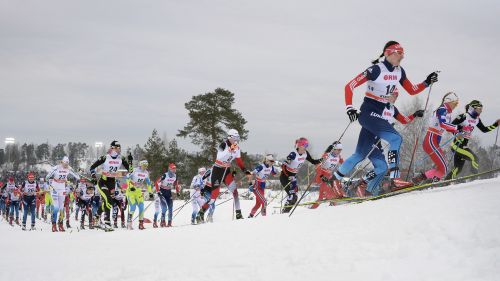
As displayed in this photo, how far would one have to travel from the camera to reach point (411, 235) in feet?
15.5

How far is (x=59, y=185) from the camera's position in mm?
15109

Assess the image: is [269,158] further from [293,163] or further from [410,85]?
[410,85]

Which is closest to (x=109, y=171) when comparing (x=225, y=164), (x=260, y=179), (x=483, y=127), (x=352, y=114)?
(x=225, y=164)

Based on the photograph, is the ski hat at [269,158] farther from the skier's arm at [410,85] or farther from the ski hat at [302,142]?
the skier's arm at [410,85]

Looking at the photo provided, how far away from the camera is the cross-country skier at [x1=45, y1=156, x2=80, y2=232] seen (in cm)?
1488

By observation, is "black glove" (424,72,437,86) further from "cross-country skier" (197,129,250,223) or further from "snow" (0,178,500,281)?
"cross-country skier" (197,129,250,223)

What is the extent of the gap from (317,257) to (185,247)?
91.2 inches

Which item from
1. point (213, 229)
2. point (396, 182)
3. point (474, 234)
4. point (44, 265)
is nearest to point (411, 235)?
point (474, 234)

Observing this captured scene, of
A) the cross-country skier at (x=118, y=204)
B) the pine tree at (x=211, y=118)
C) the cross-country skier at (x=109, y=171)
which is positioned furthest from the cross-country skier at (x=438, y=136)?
the pine tree at (x=211, y=118)

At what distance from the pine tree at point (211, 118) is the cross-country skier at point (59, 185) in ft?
81.1

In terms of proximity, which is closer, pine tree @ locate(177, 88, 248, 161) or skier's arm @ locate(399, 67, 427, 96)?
skier's arm @ locate(399, 67, 427, 96)

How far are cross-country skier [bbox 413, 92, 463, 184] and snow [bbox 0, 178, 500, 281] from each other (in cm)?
243

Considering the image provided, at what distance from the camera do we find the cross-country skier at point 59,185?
14875 mm

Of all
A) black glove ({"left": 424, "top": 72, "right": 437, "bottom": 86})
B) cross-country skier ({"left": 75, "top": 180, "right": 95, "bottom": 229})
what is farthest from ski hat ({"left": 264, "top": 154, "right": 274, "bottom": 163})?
cross-country skier ({"left": 75, "top": 180, "right": 95, "bottom": 229})
